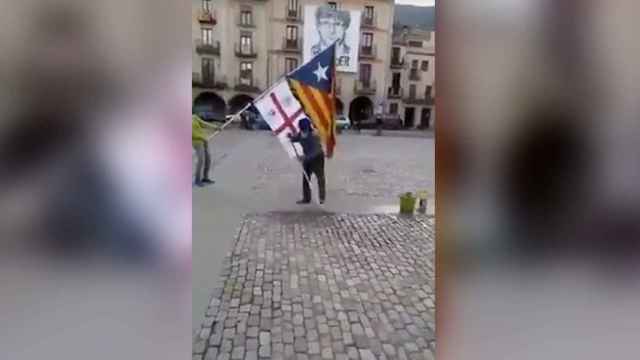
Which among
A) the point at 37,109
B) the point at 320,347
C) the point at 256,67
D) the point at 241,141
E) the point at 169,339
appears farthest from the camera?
the point at 256,67

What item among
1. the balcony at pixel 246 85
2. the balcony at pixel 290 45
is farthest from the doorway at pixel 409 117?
the balcony at pixel 246 85

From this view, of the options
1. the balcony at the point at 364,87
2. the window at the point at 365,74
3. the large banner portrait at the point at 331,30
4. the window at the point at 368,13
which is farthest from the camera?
the balcony at the point at 364,87

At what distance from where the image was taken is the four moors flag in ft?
22.6

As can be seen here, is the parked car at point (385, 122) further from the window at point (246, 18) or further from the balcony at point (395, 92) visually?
the window at point (246, 18)

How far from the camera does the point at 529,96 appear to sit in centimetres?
133

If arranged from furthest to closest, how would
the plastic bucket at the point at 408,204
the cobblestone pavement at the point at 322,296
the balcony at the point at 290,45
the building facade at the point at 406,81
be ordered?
the building facade at the point at 406,81
the balcony at the point at 290,45
the plastic bucket at the point at 408,204
the cobblestone pavement at the point at 322,296

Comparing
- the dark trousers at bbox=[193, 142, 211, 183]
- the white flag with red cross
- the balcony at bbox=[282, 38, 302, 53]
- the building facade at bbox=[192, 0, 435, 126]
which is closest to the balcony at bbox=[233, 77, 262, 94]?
the building facade at bbox=[192, 0, 435, 126]

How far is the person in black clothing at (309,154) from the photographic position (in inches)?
300

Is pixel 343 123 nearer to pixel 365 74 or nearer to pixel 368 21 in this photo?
pixel 365 74

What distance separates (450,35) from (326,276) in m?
3.66

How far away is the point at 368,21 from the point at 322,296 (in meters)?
32.3

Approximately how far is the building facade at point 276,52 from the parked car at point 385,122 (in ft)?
2.72

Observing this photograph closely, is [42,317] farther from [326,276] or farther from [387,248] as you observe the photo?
[387,248]

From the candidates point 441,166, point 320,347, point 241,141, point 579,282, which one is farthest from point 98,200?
point 241,141
